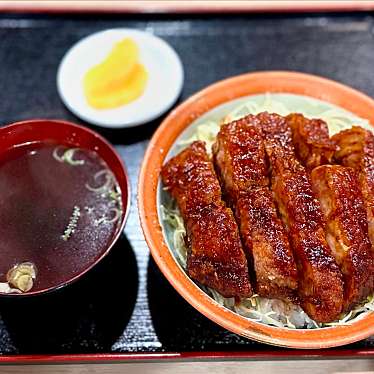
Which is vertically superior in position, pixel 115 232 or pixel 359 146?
pixel 359 146

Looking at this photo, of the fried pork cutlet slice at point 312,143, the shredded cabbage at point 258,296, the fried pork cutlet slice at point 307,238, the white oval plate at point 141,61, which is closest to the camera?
the fried pork cutlet slice at point 307,238

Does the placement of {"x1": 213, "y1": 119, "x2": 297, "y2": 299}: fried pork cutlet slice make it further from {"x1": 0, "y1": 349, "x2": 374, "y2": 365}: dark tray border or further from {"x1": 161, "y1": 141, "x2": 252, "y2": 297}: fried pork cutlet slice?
{"x1": 0, "y1": 349, "x2": 374, "y2": 365}: dark tray border

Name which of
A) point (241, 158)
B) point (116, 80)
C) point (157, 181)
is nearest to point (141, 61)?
point (116, 80)

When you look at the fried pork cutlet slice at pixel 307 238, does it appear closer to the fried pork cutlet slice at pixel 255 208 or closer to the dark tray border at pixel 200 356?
the fried pork cutlet slice at pixel 255 208

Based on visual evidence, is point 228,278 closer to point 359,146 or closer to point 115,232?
point 115,232

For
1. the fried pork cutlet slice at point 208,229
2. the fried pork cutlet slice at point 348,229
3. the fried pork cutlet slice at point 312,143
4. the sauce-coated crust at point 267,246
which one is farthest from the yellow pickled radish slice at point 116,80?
the fried pork cutlet slice at point 348,229

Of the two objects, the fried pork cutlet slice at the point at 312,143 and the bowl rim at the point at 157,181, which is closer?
the bowl rim at the point at 157,181

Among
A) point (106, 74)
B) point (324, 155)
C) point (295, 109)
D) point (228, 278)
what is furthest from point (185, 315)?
point (106, 74)

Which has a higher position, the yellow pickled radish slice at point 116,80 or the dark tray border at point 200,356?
the yellow pickled radish slice at point 116,80
